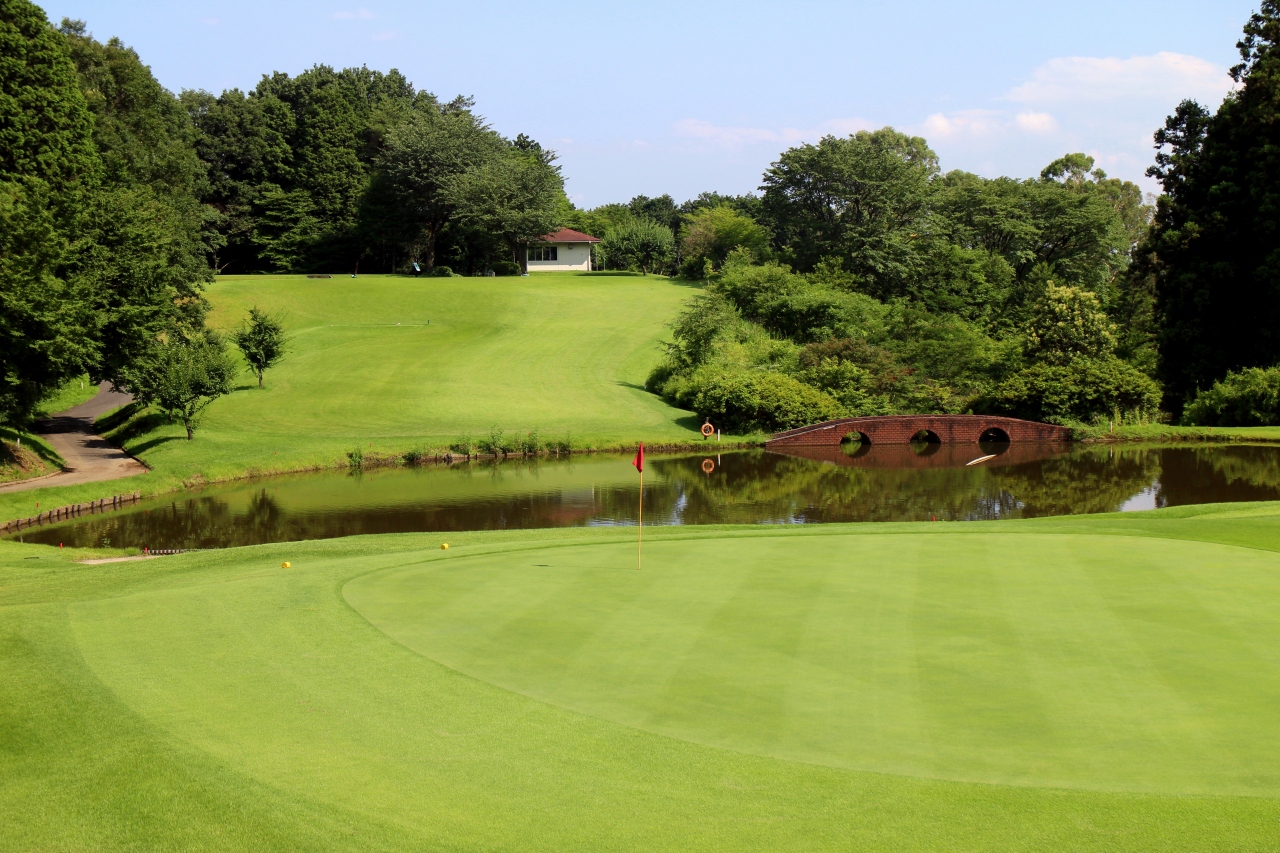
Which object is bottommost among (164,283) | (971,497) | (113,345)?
(971,497)

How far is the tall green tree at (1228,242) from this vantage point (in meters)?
53.3

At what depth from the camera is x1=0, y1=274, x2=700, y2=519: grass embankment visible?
41.4 metres

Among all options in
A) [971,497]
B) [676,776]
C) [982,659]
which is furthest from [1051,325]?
[676,776]

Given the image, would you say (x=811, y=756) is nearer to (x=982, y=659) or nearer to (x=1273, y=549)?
(x=982, y=659)

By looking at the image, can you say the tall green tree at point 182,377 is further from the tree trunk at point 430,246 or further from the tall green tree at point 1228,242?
the tree trunk at point 430,246

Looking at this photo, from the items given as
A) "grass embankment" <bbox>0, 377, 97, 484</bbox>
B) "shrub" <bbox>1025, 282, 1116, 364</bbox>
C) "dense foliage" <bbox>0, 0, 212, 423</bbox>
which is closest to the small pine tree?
"dense foliage" <bbox>0, 0, 212, 423</bbox>

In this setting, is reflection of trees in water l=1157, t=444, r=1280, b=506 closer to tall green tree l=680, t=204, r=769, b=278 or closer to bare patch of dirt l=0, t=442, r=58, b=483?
bare patch of dirt l=0, t=442, r=58, b=483

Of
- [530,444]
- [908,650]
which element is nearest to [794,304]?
[530,444]

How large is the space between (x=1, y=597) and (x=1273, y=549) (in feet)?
59.3

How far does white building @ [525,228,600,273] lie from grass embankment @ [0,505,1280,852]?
9330cm

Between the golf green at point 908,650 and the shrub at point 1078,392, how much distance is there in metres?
36.7

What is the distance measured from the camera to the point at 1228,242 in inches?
2163

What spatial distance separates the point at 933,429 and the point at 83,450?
3710 centimetres

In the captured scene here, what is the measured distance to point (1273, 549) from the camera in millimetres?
15352
